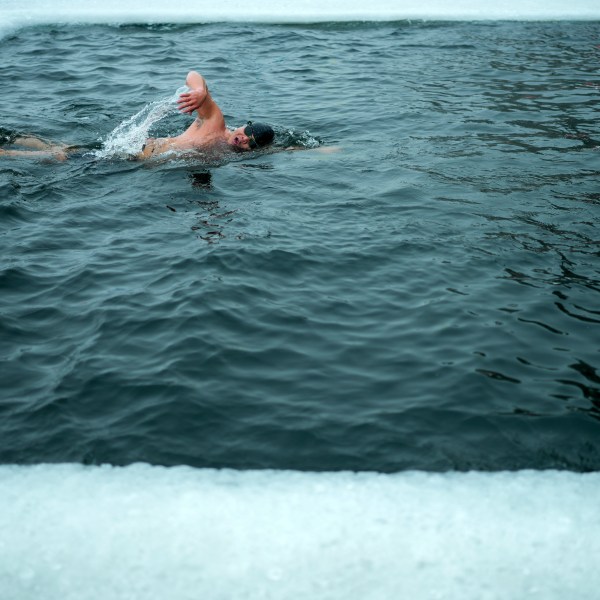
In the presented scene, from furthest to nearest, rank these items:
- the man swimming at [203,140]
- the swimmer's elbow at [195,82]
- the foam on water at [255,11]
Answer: the foam on water at [255,11]
the man swimming at [203,140]
the swimmer's elbow at [195,82]

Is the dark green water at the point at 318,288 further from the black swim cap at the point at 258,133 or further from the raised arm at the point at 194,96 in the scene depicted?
the raised arm at the point at 194,96

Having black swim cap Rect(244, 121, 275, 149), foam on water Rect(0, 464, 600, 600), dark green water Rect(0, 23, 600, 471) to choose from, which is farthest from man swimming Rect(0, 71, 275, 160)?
foam on water Rect(0, 464, 600, 600)

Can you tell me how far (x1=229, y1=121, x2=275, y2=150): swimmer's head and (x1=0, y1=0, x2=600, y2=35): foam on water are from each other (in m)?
6.44

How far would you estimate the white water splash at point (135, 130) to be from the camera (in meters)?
8.39

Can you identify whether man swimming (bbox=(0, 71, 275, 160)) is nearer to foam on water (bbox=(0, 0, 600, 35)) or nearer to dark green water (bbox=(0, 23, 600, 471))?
dark green water (bbox=(0, 23, 600, 471))

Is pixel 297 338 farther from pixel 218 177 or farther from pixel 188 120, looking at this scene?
pixel 188 120

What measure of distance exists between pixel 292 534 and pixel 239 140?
17.8 ft

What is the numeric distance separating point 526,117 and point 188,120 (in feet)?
12.7

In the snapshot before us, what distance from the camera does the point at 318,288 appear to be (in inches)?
229

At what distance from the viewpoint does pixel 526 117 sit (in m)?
9.45

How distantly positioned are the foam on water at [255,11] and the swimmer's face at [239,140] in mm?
6472

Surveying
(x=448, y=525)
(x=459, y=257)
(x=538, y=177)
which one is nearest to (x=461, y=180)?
(x=538, y=177)

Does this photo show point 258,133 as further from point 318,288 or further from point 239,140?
point 318,288

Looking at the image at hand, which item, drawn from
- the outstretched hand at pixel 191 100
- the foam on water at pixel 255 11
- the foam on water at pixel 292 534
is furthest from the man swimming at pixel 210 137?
the foam on water at pixel 255 11
